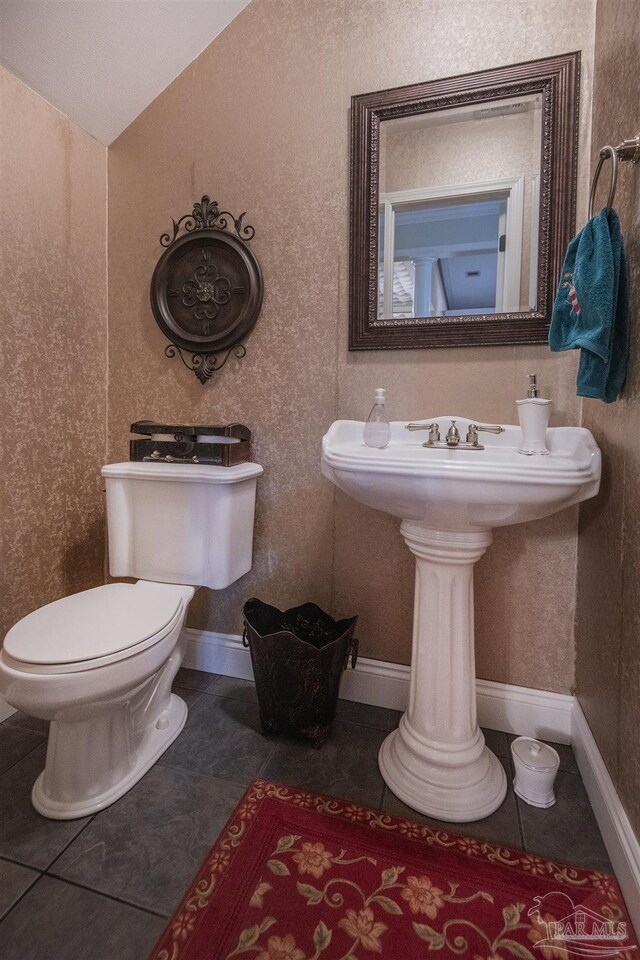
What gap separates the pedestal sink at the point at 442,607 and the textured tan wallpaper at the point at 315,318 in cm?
27

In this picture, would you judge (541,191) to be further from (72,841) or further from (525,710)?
(72,841)

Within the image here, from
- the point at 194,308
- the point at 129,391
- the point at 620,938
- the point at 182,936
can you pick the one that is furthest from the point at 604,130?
the point at 182,936

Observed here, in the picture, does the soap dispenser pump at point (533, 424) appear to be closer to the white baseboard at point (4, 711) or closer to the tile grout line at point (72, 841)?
the tile grout line at point (72, 841)

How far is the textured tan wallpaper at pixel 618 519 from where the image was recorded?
0.96 m

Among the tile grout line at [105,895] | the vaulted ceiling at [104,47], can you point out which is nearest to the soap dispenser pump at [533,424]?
the tile grout line at [105,895]

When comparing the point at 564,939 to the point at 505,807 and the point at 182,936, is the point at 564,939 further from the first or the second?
the point at 182,936

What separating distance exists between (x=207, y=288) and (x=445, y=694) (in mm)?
1530

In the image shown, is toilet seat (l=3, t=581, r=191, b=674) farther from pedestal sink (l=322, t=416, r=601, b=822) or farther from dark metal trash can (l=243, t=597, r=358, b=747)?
pedestal sink (l=322, t=416, r=601, b=822)

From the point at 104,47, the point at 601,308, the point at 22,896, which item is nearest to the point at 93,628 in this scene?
the point at 22,896

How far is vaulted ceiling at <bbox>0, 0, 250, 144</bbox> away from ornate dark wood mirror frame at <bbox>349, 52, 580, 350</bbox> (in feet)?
2.21

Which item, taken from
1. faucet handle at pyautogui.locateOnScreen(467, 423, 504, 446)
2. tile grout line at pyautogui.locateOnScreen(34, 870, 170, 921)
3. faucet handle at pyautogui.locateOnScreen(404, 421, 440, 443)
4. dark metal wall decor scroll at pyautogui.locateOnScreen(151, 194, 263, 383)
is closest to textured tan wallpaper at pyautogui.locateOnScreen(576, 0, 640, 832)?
faucet handle at pyautogui.locateOnScreen(467, 423, 504, 446)

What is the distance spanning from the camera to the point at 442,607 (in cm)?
117

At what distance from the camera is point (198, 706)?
5.04 feet

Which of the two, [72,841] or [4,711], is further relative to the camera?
[4,711]
